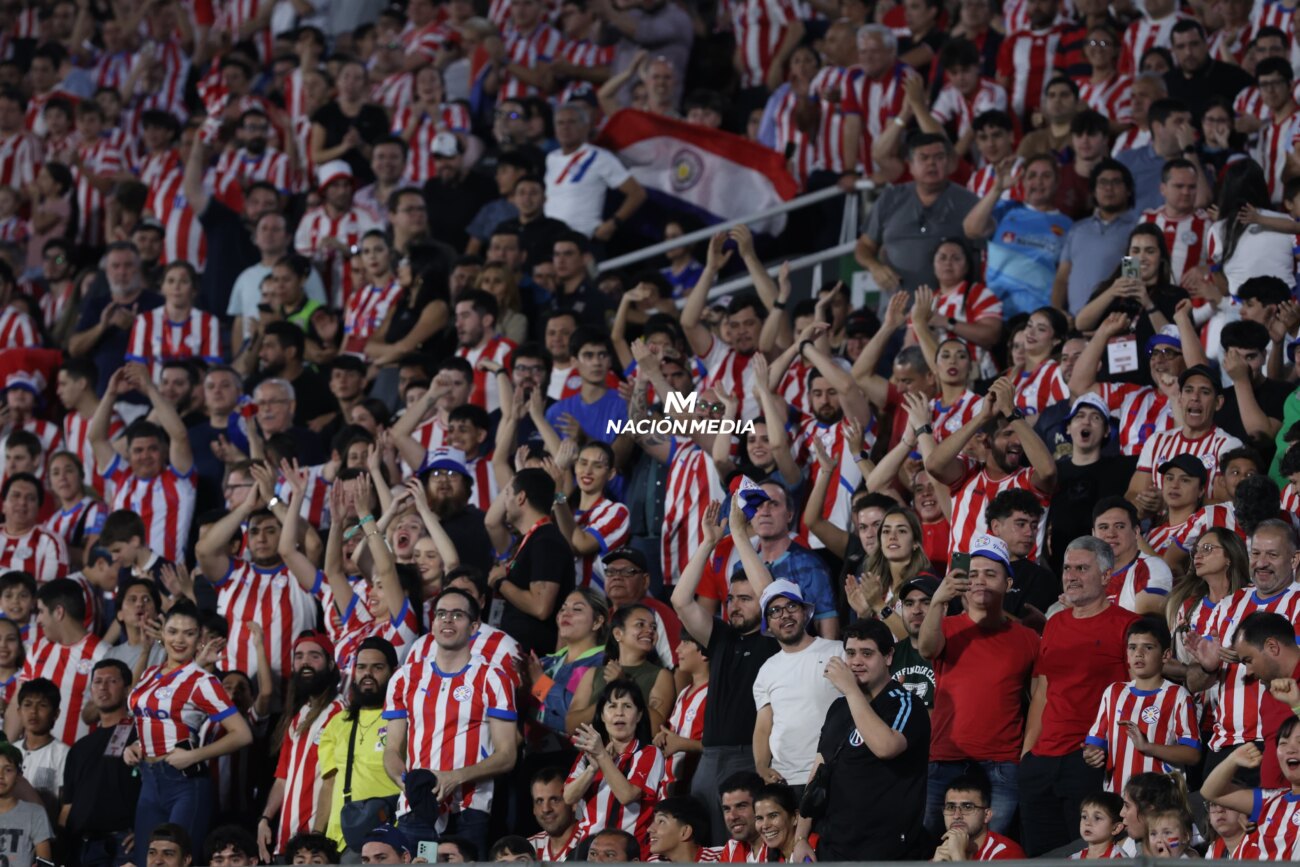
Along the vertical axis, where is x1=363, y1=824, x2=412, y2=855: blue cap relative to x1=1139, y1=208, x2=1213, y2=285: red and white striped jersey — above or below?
below

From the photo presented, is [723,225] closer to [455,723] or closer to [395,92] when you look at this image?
[395,92]

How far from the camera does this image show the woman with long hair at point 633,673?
1067 cm

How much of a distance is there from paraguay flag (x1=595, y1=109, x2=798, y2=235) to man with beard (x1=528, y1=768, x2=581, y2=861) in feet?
21.6

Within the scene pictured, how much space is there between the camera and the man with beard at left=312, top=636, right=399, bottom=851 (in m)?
10.8

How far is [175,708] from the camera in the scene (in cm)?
1134

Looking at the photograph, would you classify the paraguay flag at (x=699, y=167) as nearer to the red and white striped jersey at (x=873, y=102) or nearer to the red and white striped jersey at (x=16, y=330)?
the red and white striped jersey at (x=873, y=102)

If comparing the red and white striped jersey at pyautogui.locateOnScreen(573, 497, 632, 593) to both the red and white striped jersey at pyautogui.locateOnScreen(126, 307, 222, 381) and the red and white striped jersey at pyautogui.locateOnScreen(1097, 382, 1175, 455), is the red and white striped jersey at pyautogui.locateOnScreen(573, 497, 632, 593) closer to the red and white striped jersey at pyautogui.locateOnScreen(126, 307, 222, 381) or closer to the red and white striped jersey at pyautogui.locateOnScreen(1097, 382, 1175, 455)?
the red and white striped jersey at pyautogui.locateOnScreen(1097, 382, 1175, 455)

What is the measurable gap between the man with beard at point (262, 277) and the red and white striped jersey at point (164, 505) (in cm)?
211

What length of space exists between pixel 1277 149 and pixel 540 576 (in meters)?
5.72

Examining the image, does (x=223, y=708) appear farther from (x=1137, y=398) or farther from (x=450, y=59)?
(x=450, y=59)

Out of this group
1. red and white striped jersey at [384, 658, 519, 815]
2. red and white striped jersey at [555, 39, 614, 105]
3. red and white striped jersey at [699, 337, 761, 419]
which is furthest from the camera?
red and white striped jersey at [555, 39, 614, 105]

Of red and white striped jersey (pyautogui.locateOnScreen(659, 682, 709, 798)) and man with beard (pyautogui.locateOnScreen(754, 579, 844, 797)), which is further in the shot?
red and white striped jersey (pyautogui.locateOnScreen(659, 682, 709, 798))

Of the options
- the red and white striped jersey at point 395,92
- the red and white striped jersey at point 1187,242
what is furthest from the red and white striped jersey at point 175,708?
the red and white striped jersey at point 395,92

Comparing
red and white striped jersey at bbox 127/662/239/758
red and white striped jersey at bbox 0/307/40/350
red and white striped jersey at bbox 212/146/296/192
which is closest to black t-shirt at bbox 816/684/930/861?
red and white striped jersey at bbox 127/662/239/758
